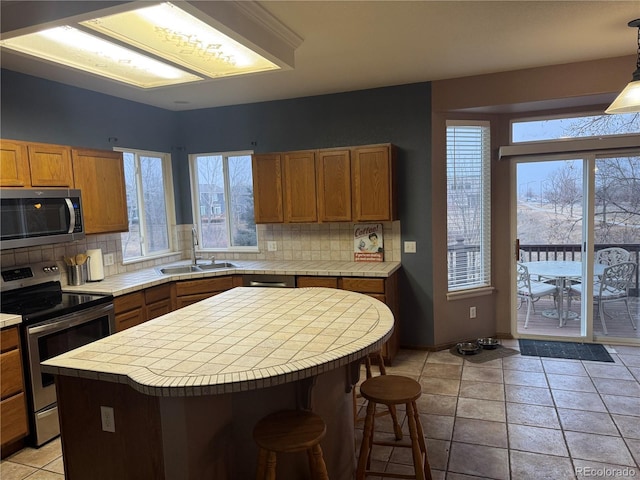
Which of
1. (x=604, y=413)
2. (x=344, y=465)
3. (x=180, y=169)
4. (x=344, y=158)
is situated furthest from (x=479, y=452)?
(x=180, y=169)

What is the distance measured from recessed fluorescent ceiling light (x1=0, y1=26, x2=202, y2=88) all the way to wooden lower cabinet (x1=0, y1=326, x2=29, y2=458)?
167cm

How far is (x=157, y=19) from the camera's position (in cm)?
196

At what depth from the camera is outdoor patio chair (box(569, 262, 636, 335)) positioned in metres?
4.21

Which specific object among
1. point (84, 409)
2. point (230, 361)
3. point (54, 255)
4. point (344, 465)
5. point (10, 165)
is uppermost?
point (10, 165)

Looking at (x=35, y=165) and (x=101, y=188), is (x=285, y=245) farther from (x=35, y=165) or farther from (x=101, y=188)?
(x=35, y=165)

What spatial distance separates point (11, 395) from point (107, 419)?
1437 mm

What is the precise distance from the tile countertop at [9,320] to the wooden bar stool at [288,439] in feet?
6.20

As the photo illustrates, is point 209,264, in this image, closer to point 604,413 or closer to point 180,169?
point 180,169

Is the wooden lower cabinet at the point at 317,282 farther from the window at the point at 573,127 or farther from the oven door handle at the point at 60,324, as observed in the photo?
the window at the point at 573,127

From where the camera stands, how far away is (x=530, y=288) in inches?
179

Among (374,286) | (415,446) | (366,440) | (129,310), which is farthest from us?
(374,286)

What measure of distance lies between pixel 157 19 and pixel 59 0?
16.0 inches

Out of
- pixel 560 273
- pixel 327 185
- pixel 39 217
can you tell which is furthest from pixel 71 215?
pixel 560 273

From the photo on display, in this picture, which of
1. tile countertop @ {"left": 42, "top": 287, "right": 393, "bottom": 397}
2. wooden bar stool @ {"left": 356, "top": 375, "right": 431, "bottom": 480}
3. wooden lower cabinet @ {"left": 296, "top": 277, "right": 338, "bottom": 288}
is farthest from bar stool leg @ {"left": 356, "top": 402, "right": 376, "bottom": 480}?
wooden lower cabinet @ {"left": 296, "top": 277, "right": 338, "bottom": 288}
